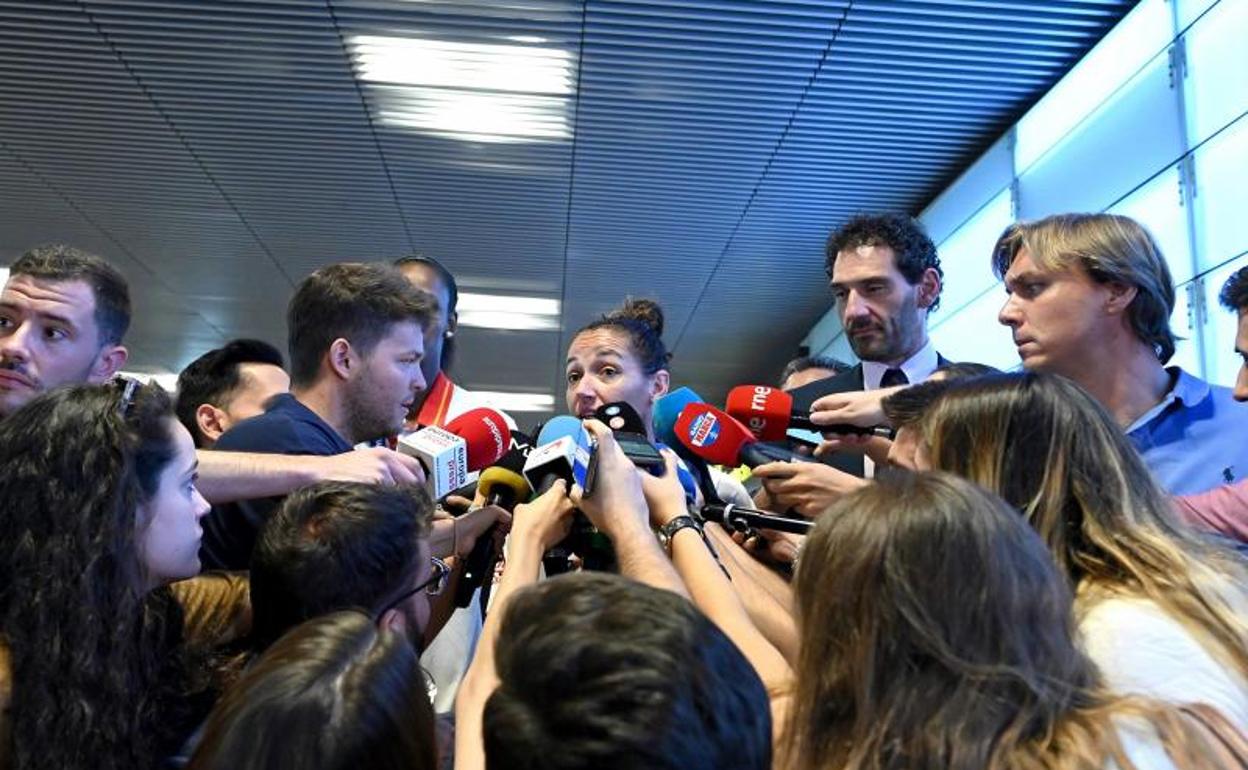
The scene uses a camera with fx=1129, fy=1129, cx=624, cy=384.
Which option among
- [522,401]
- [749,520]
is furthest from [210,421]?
[522,401]

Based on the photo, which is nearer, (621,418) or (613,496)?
(613,496)

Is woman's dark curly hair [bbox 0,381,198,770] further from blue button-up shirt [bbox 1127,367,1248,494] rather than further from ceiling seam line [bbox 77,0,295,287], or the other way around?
ceiling seam line [bbox 77,0,295,287]

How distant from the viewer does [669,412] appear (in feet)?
8.16

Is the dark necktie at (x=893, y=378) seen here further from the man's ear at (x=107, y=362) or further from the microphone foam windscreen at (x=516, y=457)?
the man's ear at (x=107, y=362)

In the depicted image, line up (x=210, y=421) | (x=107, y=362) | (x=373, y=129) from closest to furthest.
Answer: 1. (x=107, y=362)
2. (x=210, y=421)
3. (x=373, y=129)

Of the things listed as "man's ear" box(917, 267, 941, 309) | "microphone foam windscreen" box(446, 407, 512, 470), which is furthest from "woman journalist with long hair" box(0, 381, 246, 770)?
"man's ear" box(917, 267, 941, 309)

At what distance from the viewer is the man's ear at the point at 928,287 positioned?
2859 millimetres

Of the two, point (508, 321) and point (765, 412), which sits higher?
point (508, 321)

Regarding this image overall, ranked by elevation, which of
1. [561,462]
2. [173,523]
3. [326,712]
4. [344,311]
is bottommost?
[326,712]

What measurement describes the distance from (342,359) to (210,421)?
0.95 metres

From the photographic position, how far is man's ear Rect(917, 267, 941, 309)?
2.86m

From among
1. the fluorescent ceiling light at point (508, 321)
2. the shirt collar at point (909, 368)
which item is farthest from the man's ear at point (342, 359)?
the fluorescent ceiling light at point (508, 321)

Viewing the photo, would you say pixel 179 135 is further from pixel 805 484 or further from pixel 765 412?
pixel 805 484

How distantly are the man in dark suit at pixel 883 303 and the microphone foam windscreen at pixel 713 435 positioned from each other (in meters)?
0.63
